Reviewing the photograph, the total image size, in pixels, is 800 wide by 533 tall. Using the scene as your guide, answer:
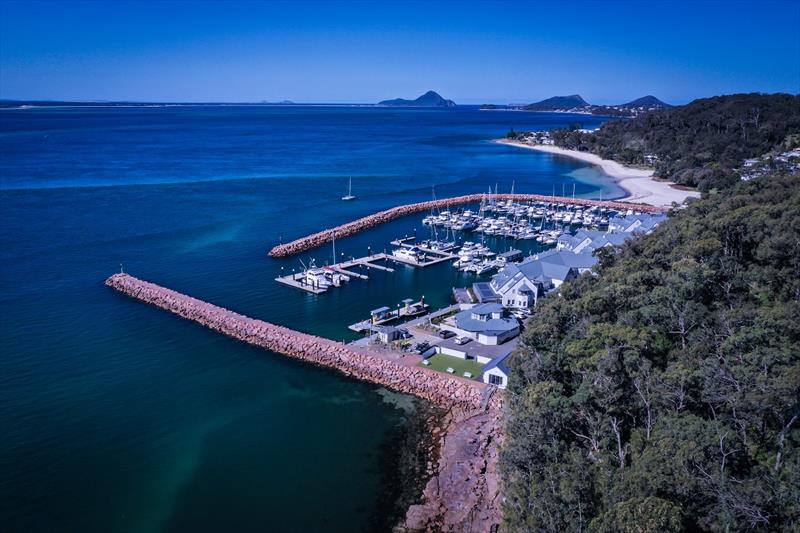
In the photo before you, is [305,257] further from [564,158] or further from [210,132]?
[210,132]

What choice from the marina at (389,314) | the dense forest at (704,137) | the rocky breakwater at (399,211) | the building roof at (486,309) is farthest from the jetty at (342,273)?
the dense forest at (704,137)

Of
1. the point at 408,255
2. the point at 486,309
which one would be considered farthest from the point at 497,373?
the point at 408,255

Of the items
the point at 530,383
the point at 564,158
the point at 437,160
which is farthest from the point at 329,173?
the point at 530,383

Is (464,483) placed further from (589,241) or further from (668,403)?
(589,241)

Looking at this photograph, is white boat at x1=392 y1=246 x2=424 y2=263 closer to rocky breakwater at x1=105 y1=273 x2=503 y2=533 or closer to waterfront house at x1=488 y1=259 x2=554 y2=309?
waterfront house at x1=488 y1=259 x2=554 y2=309

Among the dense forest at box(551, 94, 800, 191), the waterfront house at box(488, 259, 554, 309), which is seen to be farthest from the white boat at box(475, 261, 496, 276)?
the dense forest at box(551, 94, 800, 191)

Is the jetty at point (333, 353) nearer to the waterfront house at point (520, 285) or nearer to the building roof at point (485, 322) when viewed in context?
the building roof at point (485, 322)

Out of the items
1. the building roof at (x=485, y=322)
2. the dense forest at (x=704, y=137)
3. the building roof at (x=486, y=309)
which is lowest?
the building roof at (x=485, y=322)
